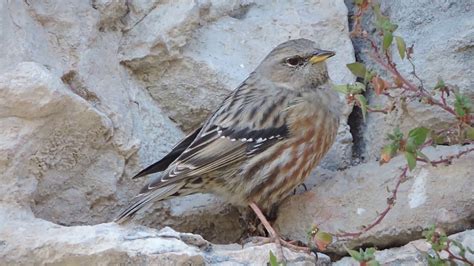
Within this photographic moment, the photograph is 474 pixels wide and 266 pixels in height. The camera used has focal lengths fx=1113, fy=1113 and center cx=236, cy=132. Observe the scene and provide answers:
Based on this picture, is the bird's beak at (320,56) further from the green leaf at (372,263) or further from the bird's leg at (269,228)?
the green leaf at (372,263)

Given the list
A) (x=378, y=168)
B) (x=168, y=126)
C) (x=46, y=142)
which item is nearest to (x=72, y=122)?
(x=46, y=142)

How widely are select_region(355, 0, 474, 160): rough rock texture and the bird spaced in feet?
0.61

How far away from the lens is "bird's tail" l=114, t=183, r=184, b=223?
381 cm

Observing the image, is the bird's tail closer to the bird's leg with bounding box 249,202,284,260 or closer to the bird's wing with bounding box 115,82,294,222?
the bird's wing with bounding box 115,82,294,222

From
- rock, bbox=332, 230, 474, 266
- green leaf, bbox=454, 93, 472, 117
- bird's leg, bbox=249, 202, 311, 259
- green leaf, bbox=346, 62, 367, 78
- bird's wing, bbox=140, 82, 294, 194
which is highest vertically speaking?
green leaf, bbox=346, 62, 367, 78

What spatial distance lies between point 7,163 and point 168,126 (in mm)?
860

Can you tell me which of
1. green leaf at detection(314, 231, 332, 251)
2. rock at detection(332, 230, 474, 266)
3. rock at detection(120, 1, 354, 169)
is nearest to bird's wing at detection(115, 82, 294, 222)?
rock at detection(120, 1, 354, 169)

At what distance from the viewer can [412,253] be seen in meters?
3.79

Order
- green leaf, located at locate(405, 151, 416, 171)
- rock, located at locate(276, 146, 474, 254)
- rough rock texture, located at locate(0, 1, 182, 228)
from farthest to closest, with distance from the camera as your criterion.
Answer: rock, located at locate(276, 146, 474, 254), rough rock texture, located at locate(0, 1, 182, 228), green leaf, located at locate(405, 151, 416, 171)

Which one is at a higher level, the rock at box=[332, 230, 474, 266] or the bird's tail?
the bird's tail

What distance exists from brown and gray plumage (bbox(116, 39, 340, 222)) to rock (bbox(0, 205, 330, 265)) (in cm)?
51

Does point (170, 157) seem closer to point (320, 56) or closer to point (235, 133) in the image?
point (235, 133)

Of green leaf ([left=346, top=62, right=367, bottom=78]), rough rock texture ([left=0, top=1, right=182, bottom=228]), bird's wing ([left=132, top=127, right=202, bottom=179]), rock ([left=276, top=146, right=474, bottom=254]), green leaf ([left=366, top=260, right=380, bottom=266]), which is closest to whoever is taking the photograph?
green leaf ([left=366, top=260, right=380, bottom=266])

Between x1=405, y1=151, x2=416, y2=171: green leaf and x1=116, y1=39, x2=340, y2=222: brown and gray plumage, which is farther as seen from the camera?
x1=116, y1=39, x2=340, y2=222: brown and gray plumage
